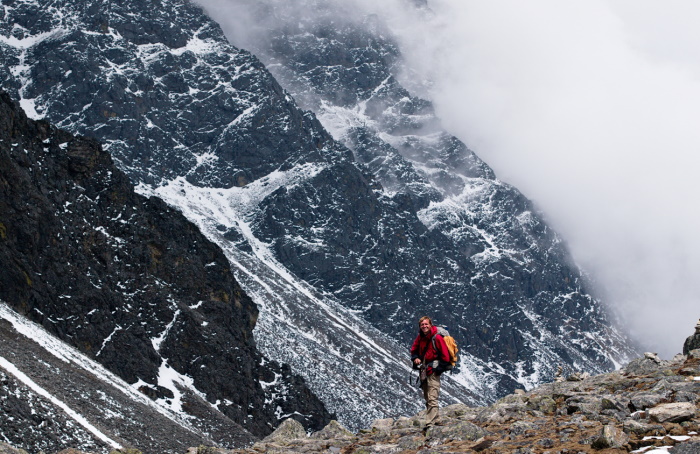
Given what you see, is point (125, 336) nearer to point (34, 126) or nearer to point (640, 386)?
point (34, 126)

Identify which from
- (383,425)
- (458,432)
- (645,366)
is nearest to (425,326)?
(458,432)

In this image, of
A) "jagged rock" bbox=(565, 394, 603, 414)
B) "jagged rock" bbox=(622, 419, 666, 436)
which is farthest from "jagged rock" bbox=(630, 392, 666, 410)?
"jagged rock" bbox=(622, 419, 666, 436)

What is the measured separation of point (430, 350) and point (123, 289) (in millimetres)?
84373

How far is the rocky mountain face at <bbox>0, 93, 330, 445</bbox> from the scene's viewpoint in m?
83.0

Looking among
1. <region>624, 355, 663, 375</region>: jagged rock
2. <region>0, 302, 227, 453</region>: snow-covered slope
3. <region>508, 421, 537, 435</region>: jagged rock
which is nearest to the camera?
<region>508, 421, 537, 435</region>: jagged rock

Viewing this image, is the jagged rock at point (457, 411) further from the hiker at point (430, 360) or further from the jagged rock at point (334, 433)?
the jagged rock at point (334, 433)

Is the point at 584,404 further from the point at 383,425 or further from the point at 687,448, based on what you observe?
the point at 383,425

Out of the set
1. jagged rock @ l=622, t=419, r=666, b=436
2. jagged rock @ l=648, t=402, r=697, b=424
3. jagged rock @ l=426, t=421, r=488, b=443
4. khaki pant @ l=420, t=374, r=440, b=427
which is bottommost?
jagged rock @ l=426, t=421, r=488, b=443

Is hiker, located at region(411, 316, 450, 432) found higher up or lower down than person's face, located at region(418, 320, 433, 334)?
lower down

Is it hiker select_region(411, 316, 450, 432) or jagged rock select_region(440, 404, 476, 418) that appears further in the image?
jagged rock select_region(440, 404, 476, 418)

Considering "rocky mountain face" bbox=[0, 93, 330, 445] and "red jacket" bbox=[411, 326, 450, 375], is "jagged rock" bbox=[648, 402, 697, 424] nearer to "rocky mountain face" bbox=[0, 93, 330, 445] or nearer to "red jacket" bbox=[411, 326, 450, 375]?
"red jacket" bbox=[411, 326, 450, 375]

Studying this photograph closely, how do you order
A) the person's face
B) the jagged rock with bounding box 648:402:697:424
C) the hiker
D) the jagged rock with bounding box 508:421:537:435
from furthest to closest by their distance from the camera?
the person's face → the hiker → the jagged rock with bounding box 508:421:537:435 → the jagged rock with bounding box 648:402:697:424

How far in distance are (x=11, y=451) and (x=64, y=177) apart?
92158 millimetres

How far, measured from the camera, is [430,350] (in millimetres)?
21188
